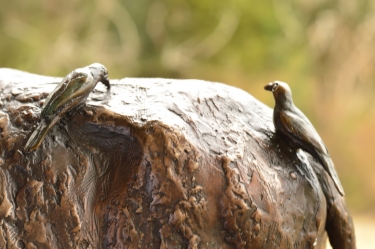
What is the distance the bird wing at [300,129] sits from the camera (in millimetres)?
1104

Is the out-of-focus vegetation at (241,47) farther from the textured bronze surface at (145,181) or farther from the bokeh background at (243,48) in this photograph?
the textured bronze surface at (145,181)

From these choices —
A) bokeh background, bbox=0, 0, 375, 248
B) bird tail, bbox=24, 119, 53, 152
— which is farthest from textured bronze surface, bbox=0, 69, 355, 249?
bokeh background, bbox=0, 0, 375, 248

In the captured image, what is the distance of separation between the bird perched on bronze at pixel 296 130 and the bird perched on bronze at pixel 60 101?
46 cm

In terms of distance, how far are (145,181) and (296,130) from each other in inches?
15.0

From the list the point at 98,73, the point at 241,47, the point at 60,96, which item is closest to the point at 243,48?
the point at 241,47

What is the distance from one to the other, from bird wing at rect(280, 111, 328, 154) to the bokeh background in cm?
283

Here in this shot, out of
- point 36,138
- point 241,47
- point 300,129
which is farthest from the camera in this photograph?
point 241,47

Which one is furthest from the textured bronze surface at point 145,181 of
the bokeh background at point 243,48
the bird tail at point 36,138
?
the bokeh background at point 243,48

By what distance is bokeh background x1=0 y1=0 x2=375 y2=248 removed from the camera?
4.07 meters

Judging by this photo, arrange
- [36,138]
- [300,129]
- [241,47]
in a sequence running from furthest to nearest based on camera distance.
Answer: [241,47]
[300,129]
[36,138]

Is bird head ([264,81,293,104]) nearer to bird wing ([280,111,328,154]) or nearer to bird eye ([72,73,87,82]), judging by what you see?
bird wing ([280,111,328,154])

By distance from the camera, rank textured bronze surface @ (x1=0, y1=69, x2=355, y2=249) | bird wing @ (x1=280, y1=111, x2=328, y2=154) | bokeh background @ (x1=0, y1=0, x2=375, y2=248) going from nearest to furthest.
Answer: textured bronze surface @ (x1=0, y1=69, x2=355, y2=249)
bird wing @ (x1=280, y1=111, x2=328, y2=154)
bokeh background @ (x1=0, y1=0, x2=375, y2=248)

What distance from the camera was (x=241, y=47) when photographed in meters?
4.16

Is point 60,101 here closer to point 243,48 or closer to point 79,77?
point 79,77
